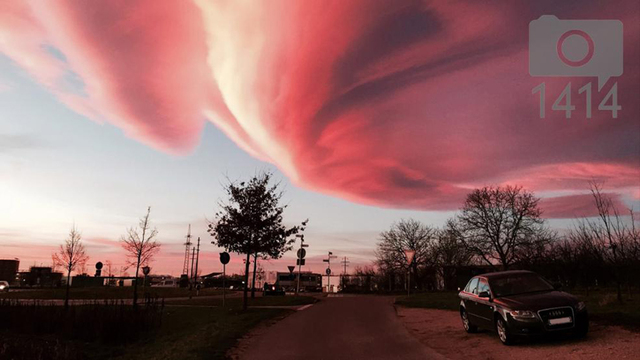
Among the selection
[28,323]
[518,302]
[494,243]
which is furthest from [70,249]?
[494,243]

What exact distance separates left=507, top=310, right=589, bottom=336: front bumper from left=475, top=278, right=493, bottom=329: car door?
1.21 m

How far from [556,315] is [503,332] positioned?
1.31 m

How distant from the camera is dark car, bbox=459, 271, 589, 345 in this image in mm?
9828

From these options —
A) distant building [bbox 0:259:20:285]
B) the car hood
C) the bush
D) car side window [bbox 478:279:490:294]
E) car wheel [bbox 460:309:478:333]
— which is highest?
car side window [bbox 478:279:490:294]

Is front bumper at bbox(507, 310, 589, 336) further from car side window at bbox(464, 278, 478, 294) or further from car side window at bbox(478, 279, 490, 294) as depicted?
car side window at bbox(464, 278, 478, 294)

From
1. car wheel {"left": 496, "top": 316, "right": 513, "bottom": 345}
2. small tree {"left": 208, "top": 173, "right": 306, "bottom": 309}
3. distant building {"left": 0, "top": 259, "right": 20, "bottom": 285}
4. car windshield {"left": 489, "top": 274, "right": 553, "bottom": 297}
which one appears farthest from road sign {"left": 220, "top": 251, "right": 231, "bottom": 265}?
distant building {"left": 0, "top": 259, "right": 20, "bottom": 285}

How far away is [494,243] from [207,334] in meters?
33.4

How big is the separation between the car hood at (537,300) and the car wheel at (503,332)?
1.54 ft

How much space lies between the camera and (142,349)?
15875 millimetres

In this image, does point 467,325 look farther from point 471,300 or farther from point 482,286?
point 482,286

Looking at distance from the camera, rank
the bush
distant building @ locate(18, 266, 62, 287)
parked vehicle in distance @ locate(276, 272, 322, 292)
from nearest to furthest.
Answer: the bush < parked vehicle in distance @ locate(276, 272, 322, 292) < distant building @ locate(18, 266, 62, 287)

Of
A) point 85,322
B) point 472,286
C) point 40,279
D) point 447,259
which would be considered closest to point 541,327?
point 472,286

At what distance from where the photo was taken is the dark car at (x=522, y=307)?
983 cm

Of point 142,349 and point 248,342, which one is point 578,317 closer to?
point 248,342
